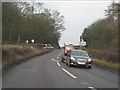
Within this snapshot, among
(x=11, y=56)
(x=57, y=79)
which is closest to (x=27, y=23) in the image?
(x=11, y=56)

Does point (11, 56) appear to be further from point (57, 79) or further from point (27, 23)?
point (27, 23)

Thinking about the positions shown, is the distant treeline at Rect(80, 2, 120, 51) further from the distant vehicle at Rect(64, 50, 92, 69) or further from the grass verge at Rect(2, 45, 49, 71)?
the grass verge at Rect(2, 45, 49, 71)

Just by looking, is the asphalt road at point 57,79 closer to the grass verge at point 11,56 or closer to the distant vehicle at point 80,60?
the grass verge at point 11,56

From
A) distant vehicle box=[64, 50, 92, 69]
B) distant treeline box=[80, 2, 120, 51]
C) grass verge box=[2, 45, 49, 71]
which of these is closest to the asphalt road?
grass verge box=[2, 45, 49, 71]

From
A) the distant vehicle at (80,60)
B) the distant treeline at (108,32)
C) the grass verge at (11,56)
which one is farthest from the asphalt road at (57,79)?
the distant treeline at (108,32)

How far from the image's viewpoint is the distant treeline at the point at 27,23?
148ft

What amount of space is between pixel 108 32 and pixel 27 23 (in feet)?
86.1

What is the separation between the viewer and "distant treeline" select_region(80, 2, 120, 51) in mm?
41844

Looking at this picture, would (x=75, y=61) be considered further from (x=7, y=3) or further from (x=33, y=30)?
(x=33, y=30)

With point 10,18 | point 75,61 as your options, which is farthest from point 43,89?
point 10,18

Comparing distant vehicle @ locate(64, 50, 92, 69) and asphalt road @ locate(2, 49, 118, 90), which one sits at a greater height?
asphalt road @ locate(2, 49, 118, 90)

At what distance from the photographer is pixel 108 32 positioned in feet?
205

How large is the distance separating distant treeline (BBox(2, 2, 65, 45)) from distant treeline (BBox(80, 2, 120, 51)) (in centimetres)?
1206

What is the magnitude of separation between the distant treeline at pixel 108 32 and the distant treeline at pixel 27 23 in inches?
475
